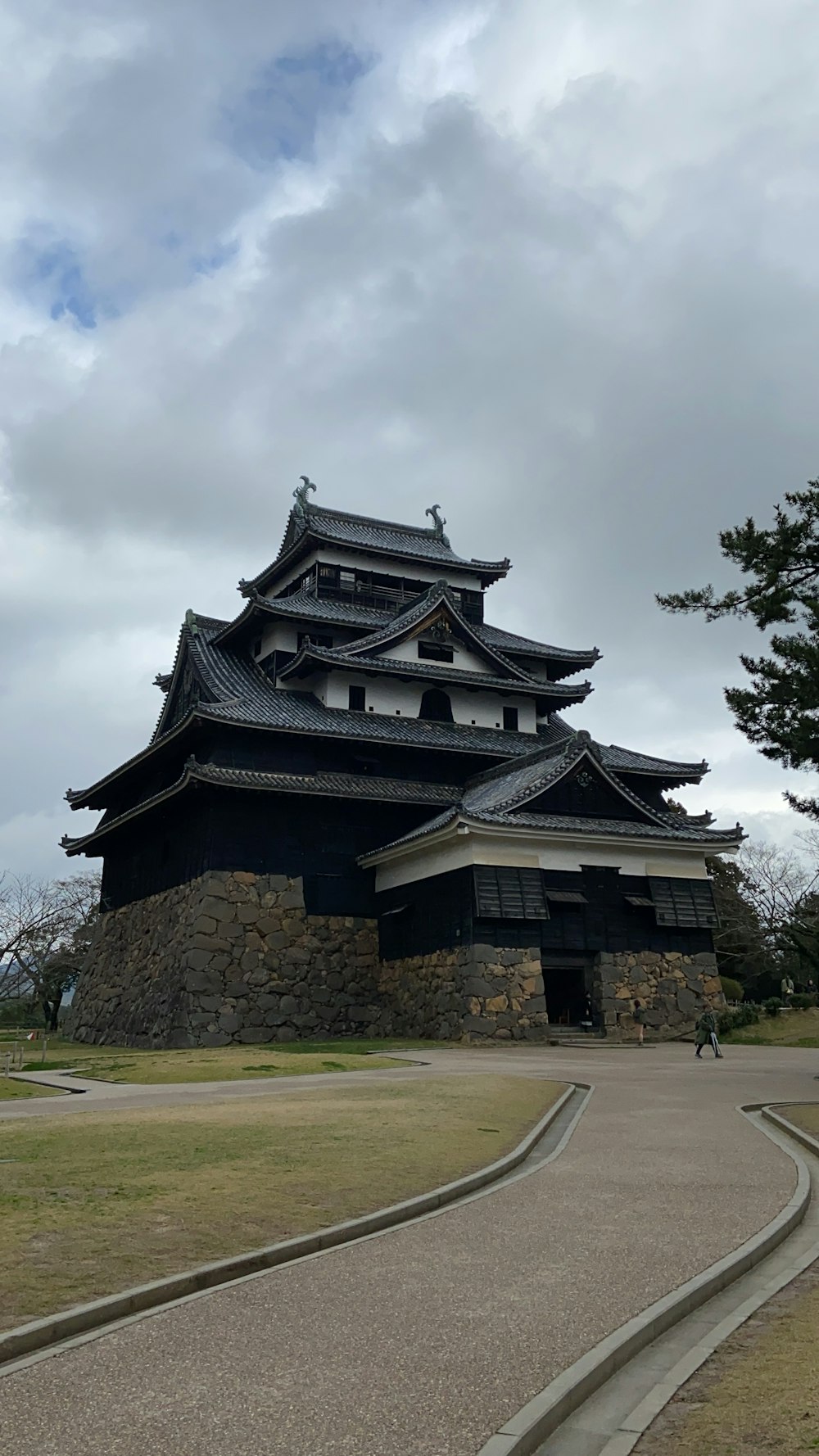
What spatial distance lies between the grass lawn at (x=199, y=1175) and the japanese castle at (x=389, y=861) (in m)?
15.4

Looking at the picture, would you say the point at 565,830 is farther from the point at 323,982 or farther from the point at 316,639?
the point at 316,639

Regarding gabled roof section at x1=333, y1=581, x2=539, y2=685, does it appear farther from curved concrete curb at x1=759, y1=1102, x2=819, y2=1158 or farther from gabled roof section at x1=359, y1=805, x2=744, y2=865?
curved concrete curb at x1=759, y1=1102, x2=819, y2=1158

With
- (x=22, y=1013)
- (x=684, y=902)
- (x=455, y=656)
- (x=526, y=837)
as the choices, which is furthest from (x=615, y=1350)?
(x=22, y=1013)

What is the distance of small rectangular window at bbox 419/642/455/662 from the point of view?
39625mm

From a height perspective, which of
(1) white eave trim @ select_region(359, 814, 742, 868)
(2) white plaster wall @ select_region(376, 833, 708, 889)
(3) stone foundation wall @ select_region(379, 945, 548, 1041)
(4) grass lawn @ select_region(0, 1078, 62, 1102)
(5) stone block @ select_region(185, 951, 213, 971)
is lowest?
(4) grass lawn @ select_region(0, 1078, 62, 1102)

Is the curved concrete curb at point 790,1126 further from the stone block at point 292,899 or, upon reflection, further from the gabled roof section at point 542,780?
the stone block at point 292,899

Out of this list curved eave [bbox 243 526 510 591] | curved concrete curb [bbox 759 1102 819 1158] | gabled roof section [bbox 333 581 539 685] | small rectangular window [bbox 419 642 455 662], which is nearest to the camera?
curved concrete curb [bbox 759 1102 819 1158]

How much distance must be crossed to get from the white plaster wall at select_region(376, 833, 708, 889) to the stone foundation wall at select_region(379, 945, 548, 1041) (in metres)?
2.48

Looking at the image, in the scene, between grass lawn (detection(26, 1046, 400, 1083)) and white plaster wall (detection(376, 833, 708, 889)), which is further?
white plaster wall (detection(376, 833, 708, 889))

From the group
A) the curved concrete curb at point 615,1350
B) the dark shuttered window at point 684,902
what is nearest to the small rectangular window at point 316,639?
the dark shuttered window at point 684,902

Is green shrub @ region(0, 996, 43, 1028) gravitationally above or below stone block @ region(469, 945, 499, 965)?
above

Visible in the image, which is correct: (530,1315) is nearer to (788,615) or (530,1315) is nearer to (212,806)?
(788,615)

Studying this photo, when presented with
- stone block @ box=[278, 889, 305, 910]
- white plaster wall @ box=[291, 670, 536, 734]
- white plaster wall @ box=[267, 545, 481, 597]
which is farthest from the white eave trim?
white plaster wall @ box=[267, 545, 481, 597]

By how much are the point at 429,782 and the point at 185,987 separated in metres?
10.7
